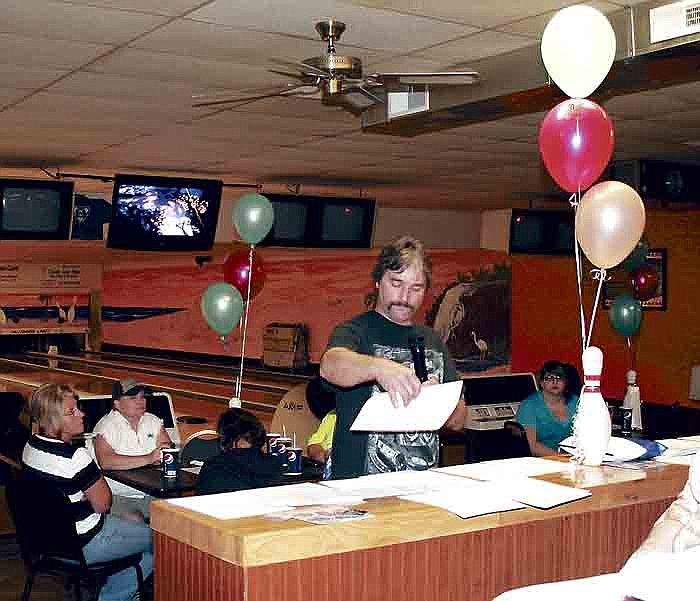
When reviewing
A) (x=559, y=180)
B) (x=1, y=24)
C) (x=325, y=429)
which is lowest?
(x=325, y=429)

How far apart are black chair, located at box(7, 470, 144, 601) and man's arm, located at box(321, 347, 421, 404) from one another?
178 centimetres

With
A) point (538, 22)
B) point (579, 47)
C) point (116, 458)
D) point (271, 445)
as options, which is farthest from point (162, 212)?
point (579, 47)

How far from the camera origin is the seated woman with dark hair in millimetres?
5328

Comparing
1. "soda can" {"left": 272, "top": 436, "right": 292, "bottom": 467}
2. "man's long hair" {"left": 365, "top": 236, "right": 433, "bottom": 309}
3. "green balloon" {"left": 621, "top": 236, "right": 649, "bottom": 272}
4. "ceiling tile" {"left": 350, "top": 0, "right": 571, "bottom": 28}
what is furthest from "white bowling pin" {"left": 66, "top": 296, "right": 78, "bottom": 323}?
"man's long hair" {"left": 365, "top": 236, "right": 433, "bottom": 309}

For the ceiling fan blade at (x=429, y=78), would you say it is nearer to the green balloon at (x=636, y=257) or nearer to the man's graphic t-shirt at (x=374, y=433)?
the man's graphic t-shirt at (x=374, y=433)

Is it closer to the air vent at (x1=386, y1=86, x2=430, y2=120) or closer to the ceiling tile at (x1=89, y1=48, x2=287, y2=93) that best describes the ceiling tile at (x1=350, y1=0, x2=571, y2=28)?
the air vent at (x1=386, y1=86, x2=430, y2=120)

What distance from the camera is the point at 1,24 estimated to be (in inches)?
118

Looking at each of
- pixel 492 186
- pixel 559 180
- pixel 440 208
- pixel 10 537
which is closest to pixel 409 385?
pixel 559 180

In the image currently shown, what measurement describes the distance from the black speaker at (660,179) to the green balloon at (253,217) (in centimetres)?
216

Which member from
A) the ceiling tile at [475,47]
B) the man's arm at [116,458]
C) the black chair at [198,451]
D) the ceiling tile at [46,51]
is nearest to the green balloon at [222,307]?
the black chair at [198,451]

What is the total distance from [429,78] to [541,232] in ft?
18.2

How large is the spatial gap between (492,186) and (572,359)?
2.59m

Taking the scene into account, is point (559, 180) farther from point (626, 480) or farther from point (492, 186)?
point (492, 186)

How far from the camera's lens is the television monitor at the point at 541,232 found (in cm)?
844
